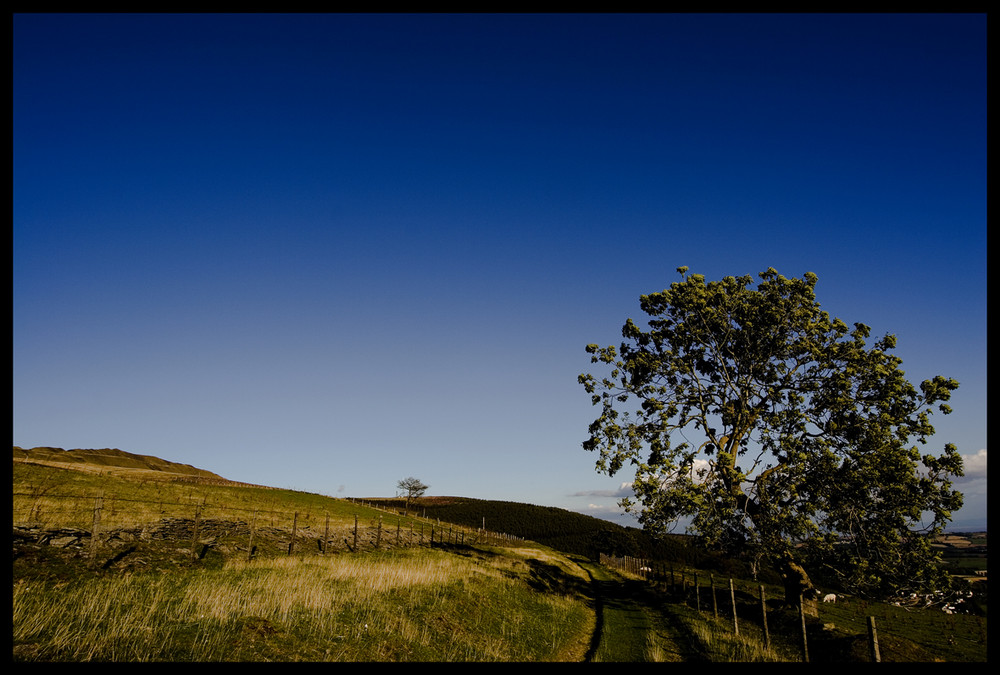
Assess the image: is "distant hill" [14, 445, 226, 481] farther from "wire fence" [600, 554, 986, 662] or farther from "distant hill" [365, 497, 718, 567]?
"wire fence" [600, 554, 986, 662]

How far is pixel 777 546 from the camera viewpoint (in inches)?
895

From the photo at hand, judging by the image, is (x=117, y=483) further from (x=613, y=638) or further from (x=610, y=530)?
(x=610, y=530)

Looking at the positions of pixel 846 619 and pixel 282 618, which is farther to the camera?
pixel 846 619

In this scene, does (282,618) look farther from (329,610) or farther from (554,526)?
(554,526)

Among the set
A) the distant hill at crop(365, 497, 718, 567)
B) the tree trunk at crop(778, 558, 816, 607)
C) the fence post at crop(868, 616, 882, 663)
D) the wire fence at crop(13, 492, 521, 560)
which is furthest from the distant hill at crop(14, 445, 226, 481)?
the fence post at crop(868, 616, 882, 663)

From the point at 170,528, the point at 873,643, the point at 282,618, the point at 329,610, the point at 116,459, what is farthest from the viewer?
the point at 116,459

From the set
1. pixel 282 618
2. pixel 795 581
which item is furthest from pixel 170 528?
pixel 795 581

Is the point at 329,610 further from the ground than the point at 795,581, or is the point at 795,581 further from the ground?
the point at 329,610

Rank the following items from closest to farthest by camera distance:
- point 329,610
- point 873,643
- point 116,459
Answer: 1. point 873,643
2. point 329,610
3. point 116,459

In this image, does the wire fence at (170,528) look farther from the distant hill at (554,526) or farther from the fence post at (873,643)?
the distant hill at (554,526)

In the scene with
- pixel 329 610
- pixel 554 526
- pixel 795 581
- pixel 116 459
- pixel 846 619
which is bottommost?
pixel 554 526

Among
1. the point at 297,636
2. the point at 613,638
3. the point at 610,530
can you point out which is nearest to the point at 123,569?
the point at 297,636

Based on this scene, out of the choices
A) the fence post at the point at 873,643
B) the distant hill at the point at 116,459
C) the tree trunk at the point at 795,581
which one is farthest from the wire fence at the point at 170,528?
the distant hill at the point at 116,459
